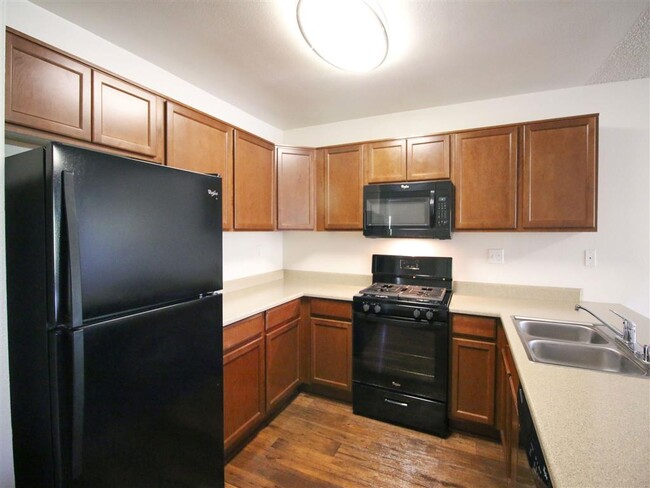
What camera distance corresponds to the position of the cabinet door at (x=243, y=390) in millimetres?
1858

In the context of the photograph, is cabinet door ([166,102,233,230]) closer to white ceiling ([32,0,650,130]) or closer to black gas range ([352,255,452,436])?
white ceiling ([32,0,650,130])

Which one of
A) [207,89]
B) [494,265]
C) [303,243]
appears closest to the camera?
[207,89]

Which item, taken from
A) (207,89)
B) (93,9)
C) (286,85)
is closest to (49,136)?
(93,9)

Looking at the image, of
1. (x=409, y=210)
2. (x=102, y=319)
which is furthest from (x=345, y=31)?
(x=102, y=319)

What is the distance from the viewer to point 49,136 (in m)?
1.29

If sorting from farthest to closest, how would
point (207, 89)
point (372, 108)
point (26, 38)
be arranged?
point (372, 108), point (207, 89), point (26, 38)

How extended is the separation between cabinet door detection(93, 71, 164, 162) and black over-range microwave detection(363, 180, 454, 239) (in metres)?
1.54

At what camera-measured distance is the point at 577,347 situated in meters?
1.42

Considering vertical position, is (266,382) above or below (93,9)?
below

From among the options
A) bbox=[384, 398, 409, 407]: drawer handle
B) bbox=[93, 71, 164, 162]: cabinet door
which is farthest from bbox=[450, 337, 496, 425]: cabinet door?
bbox=[93, 71, 164, 162]: cabinet door

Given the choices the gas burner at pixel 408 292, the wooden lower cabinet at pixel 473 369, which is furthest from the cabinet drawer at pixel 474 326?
the gas burner at pixel 408 292

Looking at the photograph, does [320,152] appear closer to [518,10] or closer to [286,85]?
[286,85]

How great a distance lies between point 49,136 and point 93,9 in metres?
0.74

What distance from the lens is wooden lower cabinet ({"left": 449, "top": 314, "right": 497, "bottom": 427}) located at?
206cm
